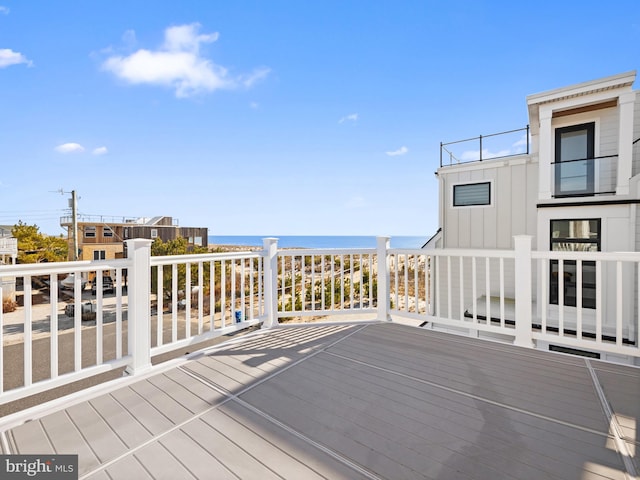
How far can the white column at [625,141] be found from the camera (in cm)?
527

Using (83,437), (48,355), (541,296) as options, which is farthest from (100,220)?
(541,296)

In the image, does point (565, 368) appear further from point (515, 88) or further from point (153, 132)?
point (153, 132)

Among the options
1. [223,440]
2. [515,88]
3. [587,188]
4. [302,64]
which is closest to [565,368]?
[223,440]

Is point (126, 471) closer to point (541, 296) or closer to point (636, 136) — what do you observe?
point (541, 296)

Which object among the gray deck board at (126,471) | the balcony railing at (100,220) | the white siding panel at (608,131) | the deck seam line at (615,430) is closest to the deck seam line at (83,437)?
the gray deck board at (126,471)

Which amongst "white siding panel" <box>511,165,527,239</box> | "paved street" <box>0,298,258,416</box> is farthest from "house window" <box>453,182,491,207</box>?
"paved street" <box>0,298,258,416</box>

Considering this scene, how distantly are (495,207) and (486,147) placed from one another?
163 centimetres

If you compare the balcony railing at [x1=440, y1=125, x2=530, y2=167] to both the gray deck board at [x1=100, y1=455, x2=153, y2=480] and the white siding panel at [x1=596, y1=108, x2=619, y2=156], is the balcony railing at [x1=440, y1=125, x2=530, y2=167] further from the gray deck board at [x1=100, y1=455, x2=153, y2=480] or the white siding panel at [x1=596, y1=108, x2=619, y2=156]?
the gray deck board at [x1=100, y1=455, x2=153, y2=480]

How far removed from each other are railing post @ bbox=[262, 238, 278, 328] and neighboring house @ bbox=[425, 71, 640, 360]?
4.97 metres

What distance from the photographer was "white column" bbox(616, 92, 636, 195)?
17.3 feet

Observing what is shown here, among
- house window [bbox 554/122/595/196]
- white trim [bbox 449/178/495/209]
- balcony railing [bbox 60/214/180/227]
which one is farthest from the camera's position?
balcony railing [bbox 60/214/180/227]

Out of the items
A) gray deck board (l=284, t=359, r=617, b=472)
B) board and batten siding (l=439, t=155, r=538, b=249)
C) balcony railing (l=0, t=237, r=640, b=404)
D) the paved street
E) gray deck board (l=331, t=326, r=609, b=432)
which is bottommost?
the paved street

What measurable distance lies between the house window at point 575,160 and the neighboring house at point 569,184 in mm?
15

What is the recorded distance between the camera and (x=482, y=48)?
911 centimetres
